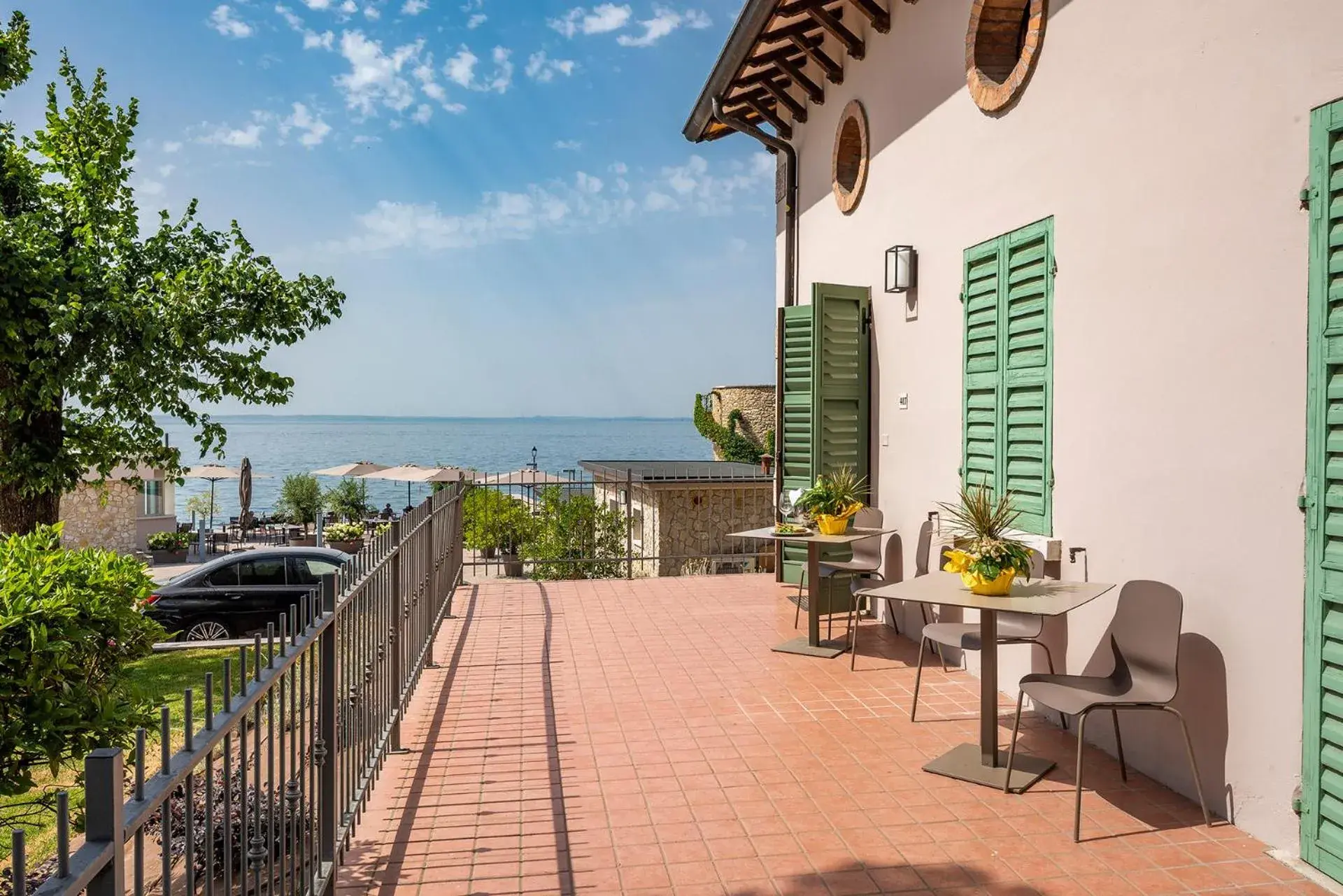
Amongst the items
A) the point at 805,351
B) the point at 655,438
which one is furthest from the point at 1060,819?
the point at 655,438

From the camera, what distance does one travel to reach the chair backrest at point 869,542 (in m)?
7.38

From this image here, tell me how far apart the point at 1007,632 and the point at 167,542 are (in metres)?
23.3

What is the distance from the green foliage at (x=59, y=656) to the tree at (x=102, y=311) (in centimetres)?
633

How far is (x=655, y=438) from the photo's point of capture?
175 metres

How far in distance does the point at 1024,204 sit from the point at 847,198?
122 inches

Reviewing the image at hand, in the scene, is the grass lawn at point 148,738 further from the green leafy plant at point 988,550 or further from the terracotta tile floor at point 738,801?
the green leafy plant at point 988,550

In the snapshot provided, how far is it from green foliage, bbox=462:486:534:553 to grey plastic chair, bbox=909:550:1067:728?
632 inches

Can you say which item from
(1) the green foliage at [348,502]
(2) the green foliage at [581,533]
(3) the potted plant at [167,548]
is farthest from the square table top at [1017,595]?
(1) the green foliage at [348,502]

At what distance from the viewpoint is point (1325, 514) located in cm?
324

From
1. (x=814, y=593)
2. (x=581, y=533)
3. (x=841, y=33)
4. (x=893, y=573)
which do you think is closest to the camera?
(x=814, y=593)

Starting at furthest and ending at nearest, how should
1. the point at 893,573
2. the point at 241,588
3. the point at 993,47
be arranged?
the point at 241,588
the point at 893,573
the point at 993,47

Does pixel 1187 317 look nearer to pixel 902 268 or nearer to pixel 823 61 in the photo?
pixel 902 268

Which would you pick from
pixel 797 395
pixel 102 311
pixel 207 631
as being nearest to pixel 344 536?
pixel 207 631

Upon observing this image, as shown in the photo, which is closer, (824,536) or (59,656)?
(59,656)
